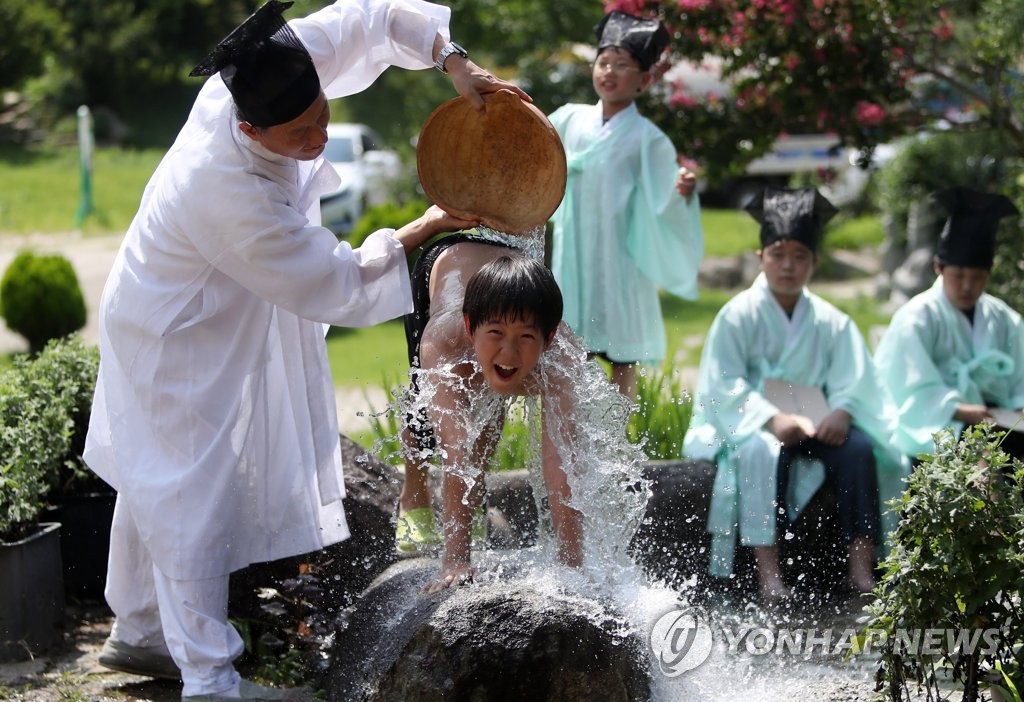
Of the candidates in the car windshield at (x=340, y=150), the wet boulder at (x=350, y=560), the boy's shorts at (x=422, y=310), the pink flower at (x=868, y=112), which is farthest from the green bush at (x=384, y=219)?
the boy's shorts at (x=422, y=310)

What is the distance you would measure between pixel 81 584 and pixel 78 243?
484 inches

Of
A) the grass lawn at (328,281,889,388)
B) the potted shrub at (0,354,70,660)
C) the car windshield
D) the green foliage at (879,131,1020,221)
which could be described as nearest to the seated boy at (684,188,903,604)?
the potted shrub at (0,354,70,660)

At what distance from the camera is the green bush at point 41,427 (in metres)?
4.28

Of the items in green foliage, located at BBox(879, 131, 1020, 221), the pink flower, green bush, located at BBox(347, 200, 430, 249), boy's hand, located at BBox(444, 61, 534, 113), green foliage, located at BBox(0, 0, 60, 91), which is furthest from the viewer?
green foliage, located at BBox(0, 0, 60, 91)

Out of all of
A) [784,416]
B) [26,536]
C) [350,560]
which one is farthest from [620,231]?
[26,536]

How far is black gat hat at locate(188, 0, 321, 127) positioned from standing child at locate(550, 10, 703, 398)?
222cm

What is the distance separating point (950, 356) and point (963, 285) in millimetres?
297

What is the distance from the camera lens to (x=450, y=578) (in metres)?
3.67

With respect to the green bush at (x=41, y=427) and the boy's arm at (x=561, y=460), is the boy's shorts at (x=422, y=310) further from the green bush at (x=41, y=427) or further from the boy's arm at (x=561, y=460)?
the green bush at (x=41, y=427)

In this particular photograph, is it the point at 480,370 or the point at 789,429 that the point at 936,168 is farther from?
the point at 480,370

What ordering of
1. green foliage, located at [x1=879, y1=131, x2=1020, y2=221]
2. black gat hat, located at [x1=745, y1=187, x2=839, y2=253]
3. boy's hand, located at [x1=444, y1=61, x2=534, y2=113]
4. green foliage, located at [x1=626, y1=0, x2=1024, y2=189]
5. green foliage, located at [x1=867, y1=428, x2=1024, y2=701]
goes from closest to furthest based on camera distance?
1. green foliage, located at [x1=867, y1=428, x2=1024, y2=701]
2. boy's hand, located at [x1=444, y1=61, x2=534, y2=113]
3. black gat hat, located at [x1=745, y1=187, x2=839, y2=253]
4. green foliage, located at [x1=626, y1=0, x2=1024, y2=189]
5. green foliage, located at [x1=879, y1=131, x2=1020, y2=221]

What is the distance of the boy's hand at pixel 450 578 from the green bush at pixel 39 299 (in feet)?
21.6

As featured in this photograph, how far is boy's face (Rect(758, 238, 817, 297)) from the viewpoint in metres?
5.21

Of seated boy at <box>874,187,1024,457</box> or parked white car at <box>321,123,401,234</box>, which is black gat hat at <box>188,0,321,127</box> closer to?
seated boy at <box>874,187,1024,457</box>
